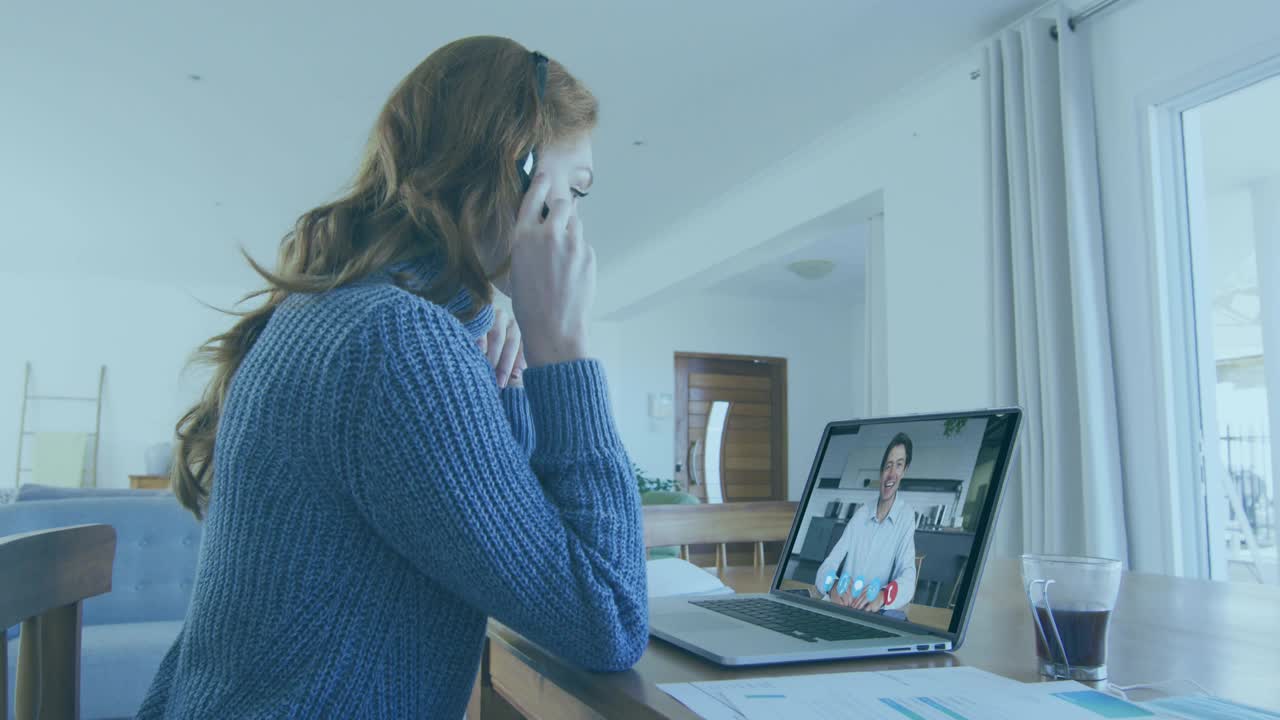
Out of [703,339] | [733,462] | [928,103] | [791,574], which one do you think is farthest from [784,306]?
[791,574]

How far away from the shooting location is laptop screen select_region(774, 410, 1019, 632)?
29.6 inches

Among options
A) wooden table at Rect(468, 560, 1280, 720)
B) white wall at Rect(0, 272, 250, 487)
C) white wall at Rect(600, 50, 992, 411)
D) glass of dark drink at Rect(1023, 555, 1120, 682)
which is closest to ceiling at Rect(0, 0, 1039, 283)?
white wall at Rect(600, 50, 992, 411)

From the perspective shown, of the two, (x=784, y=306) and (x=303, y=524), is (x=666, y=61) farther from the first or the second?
(x=784, y=306)

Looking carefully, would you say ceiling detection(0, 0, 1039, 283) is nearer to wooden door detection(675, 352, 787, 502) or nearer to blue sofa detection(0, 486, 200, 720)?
blue sofa detection(0, 486, 200, 720)

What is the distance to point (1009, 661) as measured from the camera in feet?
2.25

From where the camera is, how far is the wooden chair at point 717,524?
4.56 ft

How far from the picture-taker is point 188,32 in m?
3.27

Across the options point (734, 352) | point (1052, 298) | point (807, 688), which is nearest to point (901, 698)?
point (807, 688)

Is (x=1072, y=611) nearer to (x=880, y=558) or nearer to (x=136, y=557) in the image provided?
(x=880, y=558)

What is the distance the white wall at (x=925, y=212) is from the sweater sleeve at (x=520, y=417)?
2.70 m

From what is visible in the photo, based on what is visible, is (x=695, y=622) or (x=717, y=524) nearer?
(x=695, y=622)

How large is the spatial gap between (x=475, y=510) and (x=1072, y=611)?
43 cm

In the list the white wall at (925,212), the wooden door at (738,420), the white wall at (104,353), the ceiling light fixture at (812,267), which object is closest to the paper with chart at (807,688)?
the white wall at (925,212)

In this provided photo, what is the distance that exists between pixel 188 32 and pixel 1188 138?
342cm
